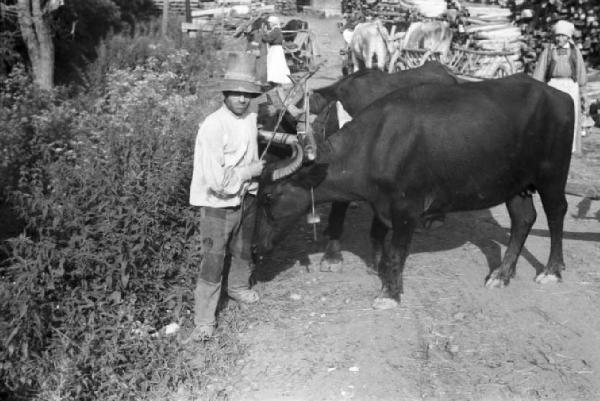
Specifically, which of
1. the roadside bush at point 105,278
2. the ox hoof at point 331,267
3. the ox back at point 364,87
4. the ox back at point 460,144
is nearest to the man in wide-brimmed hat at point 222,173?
the roadside bush at point 105,278

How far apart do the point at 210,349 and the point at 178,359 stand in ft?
1.05

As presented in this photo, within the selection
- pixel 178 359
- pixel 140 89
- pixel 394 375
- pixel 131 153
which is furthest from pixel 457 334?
pixel 140 89

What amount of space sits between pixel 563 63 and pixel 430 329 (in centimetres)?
532

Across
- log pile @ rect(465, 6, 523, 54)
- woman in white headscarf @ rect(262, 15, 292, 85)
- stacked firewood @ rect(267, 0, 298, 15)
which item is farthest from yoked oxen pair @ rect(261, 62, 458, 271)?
stacked firewood @ rect(267, 0, 298, 15)

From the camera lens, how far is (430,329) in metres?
5.08

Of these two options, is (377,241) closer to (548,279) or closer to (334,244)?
(334,244)

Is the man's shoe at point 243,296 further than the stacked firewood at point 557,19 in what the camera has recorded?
No

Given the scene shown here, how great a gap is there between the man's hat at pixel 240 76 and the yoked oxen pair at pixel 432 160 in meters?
0.77

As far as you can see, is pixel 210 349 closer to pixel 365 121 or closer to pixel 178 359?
pixel 178 359

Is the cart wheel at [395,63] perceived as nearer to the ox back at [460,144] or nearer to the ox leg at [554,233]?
the ox back at [460,144]

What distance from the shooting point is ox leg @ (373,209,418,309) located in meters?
5.36

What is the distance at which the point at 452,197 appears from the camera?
558 centimetres

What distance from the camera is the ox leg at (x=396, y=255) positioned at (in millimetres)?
5359

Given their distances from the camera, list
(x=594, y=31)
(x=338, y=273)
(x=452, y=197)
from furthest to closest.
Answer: (x=594, y=31) < (x=338, y=273) < (x=452, y=197)
